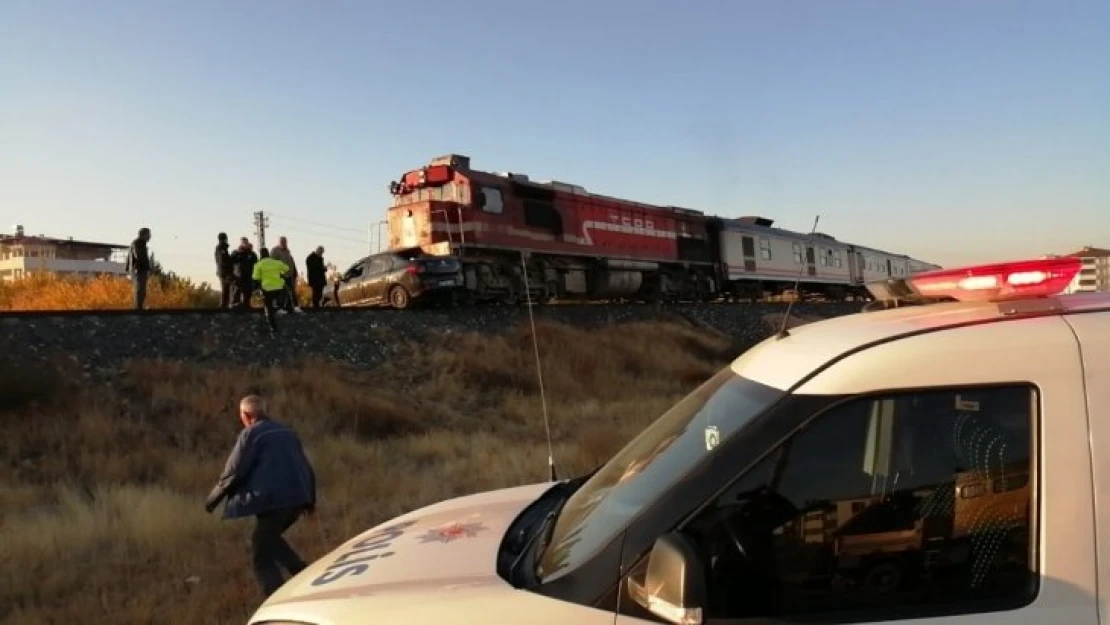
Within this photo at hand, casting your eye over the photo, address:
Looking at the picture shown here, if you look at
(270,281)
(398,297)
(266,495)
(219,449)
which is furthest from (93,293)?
(266,495)

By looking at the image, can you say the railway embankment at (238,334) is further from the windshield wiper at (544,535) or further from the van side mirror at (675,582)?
the van side mirror at (675,582)

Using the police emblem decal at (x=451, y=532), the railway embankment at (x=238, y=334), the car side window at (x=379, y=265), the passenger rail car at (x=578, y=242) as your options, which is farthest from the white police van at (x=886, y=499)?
the car side window at (x=379, y=265)

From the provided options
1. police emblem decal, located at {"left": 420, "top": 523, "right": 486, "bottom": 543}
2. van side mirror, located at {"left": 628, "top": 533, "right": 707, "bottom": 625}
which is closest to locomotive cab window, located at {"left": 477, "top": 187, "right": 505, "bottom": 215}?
police emblem decal, located at {"left": 420, "top": 523, "right": 486, "bottom": 543}

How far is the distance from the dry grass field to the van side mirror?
4131 millimetres

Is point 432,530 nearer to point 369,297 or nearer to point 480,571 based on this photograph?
point 480,571

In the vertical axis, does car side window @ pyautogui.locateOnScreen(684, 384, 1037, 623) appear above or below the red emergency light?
below

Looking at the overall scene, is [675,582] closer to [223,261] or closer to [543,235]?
[223,261]

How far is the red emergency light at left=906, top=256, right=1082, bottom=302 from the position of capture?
2.06 m

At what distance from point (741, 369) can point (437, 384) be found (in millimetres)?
13291

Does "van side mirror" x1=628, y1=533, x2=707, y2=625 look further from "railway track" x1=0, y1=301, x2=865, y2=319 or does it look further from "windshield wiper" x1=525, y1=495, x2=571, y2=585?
"railway track" x1=0, y1=301, x2=865, y2=319

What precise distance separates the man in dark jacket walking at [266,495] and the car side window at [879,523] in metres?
3.98

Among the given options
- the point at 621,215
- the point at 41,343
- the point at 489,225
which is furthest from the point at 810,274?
the point at 41,343

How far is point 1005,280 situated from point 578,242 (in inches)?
901

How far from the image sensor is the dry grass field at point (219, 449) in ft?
19.9
